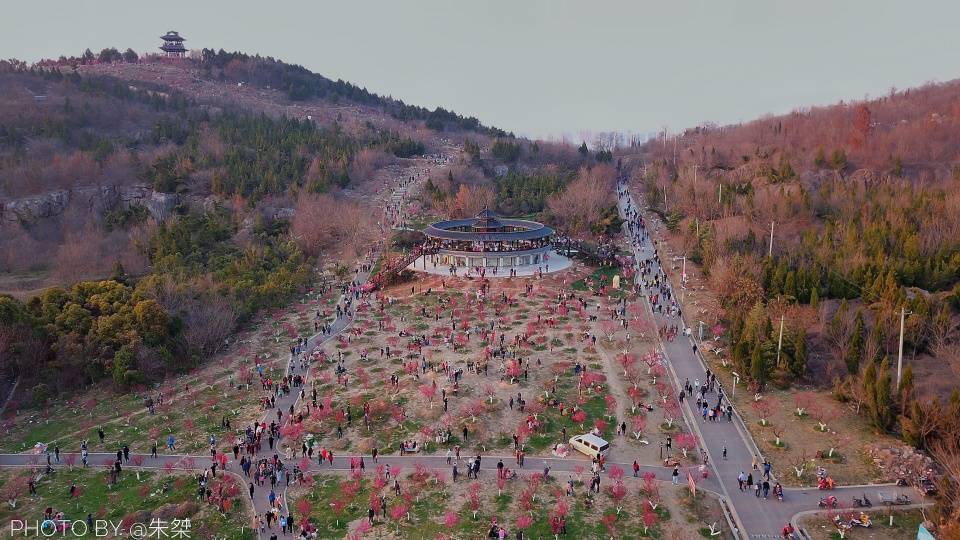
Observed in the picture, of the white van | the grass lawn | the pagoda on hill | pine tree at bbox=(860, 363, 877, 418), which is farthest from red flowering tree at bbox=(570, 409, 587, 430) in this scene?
the pagoda on hill

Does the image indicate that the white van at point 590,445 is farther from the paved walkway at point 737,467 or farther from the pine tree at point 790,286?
the pine tree at point 790,286

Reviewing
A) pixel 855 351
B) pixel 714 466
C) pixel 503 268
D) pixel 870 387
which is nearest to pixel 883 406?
pixel 870 387

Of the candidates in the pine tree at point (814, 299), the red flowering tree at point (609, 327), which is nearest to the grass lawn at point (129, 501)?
the red flowering tree at point (609, 327)

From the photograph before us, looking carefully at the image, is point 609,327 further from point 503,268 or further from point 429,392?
point 503,268

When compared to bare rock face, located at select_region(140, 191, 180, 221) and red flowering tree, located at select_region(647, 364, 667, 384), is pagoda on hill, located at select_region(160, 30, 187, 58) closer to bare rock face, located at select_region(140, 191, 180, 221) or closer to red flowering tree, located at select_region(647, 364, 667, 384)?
bare rock face, located at select_region(140, 191, 180, 221)

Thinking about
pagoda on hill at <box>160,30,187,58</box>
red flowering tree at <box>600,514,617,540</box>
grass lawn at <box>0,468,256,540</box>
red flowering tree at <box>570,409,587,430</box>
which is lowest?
grass lawn at <box>0,468,256,540</box>

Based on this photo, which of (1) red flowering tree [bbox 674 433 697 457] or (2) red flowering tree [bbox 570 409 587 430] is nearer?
(1) red flowering tree [bbox 674 433 697 457]
